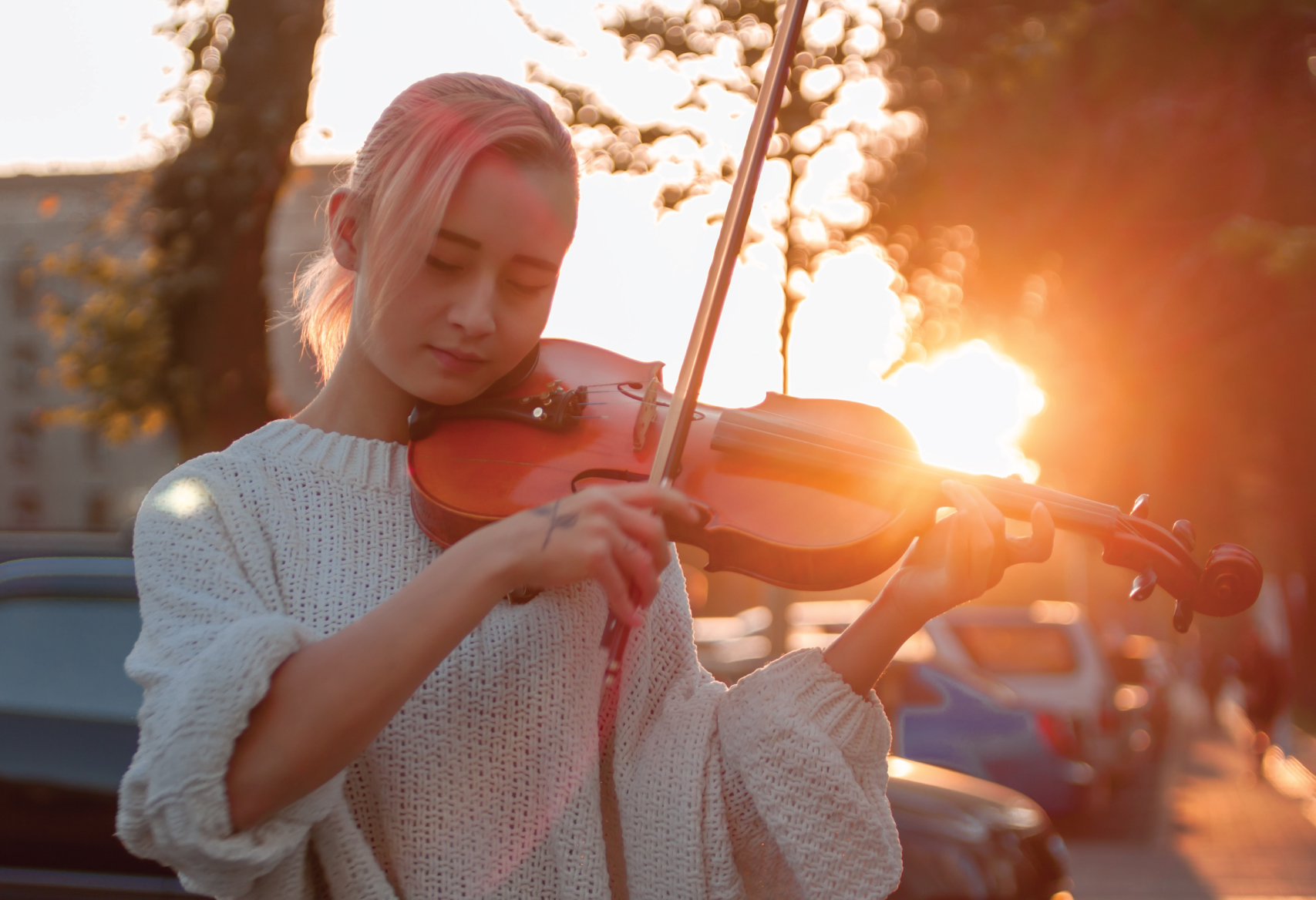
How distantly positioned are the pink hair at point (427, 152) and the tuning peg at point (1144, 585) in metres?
0.94

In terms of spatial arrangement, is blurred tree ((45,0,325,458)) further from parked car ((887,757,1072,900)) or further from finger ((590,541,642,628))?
finger ((590,541,642,628))

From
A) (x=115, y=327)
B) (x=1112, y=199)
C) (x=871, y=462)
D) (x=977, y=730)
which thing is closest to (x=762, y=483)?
(x=871, y=462)

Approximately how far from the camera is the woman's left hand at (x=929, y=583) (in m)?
1.42

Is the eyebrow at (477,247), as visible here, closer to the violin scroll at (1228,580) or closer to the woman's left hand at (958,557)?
the woman's left hand at (958,557)

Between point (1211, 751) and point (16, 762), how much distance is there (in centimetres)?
1552

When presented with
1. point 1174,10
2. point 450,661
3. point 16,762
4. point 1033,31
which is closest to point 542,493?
point 450,661

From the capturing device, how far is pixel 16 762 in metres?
2.58

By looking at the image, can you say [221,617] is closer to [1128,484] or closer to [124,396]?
[124,396]

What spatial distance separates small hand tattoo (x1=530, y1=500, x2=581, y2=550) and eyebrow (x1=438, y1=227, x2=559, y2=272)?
1.29ft

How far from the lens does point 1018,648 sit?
9242 millimetres

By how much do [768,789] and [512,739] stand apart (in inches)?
11.5

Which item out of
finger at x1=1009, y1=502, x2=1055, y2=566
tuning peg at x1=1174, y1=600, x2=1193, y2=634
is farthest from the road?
finger at x1=1009, y1=502, x2=1055, y2=566

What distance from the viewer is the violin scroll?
163 centimetres

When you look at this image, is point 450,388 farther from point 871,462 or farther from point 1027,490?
point 1027,490
